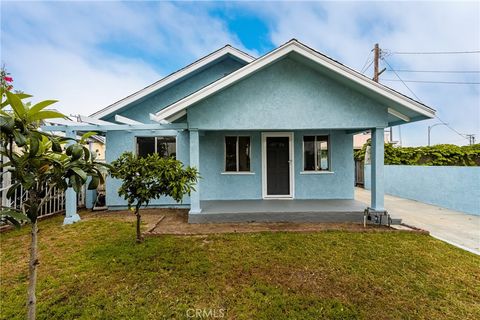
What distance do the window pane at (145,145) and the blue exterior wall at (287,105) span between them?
317 cm

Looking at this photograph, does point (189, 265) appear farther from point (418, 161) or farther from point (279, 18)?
point (418, 161)

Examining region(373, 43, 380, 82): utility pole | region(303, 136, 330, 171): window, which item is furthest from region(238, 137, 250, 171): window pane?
region(373, 43, 380, 82): utility pole

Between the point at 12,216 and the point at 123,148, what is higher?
the point at 123,148

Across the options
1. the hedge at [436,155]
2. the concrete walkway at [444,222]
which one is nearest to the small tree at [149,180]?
the concrete walkway at [444,222]

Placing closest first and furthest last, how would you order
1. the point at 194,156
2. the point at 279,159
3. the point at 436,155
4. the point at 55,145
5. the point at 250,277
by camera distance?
the point at 55,145 < the point at 250,277 < the point at 194,156 < the point at 279,159 < the point at 436,155

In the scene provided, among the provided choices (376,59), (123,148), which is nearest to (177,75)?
(123,148)

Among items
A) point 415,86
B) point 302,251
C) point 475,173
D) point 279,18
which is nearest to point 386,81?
point 415,86

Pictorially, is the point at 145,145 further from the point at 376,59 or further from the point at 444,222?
the point at 376,59

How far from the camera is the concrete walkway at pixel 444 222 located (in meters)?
5.51

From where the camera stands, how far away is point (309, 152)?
8883mm

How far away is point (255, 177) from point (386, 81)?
60.3 ft

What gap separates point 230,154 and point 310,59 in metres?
4.46

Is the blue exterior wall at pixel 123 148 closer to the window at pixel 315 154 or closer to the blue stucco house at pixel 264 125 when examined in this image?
the blue stucco house at pixel 264 125

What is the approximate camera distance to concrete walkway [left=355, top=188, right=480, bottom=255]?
551 centimetres
